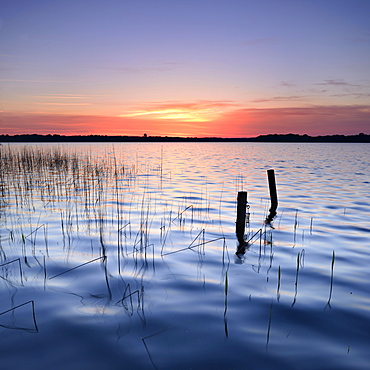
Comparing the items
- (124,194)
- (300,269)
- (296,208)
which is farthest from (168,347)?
(124,194)

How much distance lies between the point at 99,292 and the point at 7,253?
288 cm

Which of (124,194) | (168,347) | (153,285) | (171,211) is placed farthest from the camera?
(124,194)

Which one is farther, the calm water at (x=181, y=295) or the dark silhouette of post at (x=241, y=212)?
the dark silhouette of post at (x=241, y=212)

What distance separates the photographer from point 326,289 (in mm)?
5203

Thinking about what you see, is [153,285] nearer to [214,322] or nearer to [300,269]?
[214,322]

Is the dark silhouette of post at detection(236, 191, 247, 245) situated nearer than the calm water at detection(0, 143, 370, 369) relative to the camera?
No

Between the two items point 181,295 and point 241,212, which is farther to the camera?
point 241,212

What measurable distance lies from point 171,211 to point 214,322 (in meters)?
7.21

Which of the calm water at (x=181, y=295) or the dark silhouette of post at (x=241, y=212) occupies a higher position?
the dark silhouette of post at (x=241, y=212)

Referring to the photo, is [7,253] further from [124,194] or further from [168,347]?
[124,194]

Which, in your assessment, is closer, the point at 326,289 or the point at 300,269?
the point at 326,289

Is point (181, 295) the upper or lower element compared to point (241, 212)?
lower

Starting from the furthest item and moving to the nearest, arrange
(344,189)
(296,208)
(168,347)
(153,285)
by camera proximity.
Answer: (344,189), (296,208), (153,285), (168,347)

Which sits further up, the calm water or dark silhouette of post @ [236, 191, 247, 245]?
dark silhouette of post @ [236, 191, 247, 245]
